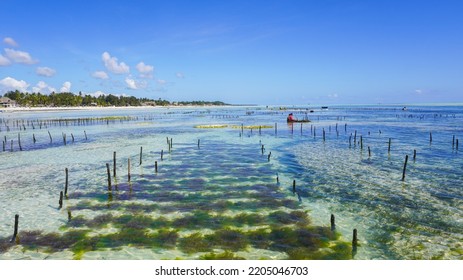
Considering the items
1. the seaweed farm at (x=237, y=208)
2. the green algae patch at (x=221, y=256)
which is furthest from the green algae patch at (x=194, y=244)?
the green algae patch at (x=221, y=256)

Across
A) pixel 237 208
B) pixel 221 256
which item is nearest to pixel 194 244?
pixel 221 256

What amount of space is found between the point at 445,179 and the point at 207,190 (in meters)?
17.7

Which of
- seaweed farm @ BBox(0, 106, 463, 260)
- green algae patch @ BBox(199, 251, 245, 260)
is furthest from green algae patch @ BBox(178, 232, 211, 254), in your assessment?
green algae patch @ BBox(199, 251, 245, 260)

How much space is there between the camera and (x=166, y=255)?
13.2 m

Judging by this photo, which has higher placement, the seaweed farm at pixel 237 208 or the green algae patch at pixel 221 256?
the seaweed farm at pixel 237 208

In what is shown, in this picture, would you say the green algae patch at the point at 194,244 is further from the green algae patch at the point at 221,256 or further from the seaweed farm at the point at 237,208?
the green algae patch at the point at 221,256

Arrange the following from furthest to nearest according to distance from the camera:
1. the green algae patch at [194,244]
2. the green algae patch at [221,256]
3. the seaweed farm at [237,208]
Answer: the seaweed farm at [237,208] → the green algae patch at [194,244] → the green algae patch at [221,256]

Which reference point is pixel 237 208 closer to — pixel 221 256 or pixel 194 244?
pixel 194 244

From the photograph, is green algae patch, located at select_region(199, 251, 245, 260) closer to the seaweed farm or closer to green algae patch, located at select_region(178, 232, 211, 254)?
the seaweed farm

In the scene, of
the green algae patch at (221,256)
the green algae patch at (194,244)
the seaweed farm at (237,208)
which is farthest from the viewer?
the seaweed farm at (237,208)

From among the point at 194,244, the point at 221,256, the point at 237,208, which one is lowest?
the point at 221,256

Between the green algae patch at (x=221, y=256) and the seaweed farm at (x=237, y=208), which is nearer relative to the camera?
the green algae patch at (x=221, y=256)
